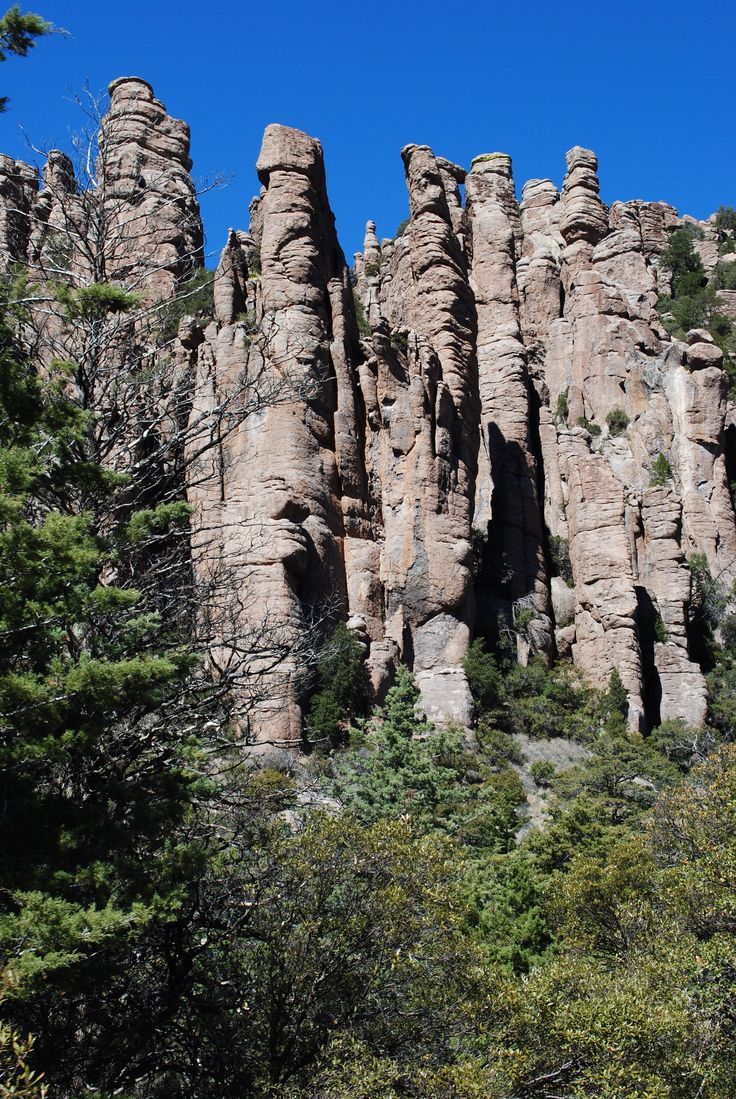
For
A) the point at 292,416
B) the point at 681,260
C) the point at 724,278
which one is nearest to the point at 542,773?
the point at 292,416

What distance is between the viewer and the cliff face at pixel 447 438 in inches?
1448

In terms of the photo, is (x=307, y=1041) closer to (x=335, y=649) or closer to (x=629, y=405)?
(x=335, y=649)

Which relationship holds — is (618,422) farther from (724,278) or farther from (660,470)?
(724,278)

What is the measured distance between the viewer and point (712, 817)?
59.4ft

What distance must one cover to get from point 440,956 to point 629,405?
4173 cm

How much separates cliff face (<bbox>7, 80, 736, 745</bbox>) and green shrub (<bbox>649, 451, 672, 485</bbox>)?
21cm

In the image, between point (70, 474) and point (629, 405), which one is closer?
point (70, 474)

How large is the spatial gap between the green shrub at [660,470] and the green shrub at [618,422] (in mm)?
2513

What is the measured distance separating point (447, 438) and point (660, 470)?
1269cm

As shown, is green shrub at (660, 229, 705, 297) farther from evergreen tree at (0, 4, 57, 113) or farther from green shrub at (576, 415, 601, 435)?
evergreen tree at (0, 4, 57, 113)

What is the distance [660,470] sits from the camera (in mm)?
48531

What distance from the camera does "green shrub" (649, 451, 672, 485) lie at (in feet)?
158

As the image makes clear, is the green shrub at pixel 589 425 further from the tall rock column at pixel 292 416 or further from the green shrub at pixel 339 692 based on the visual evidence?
the green shrub at pixel 339 692

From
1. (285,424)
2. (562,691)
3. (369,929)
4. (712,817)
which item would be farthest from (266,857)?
(562,691)
